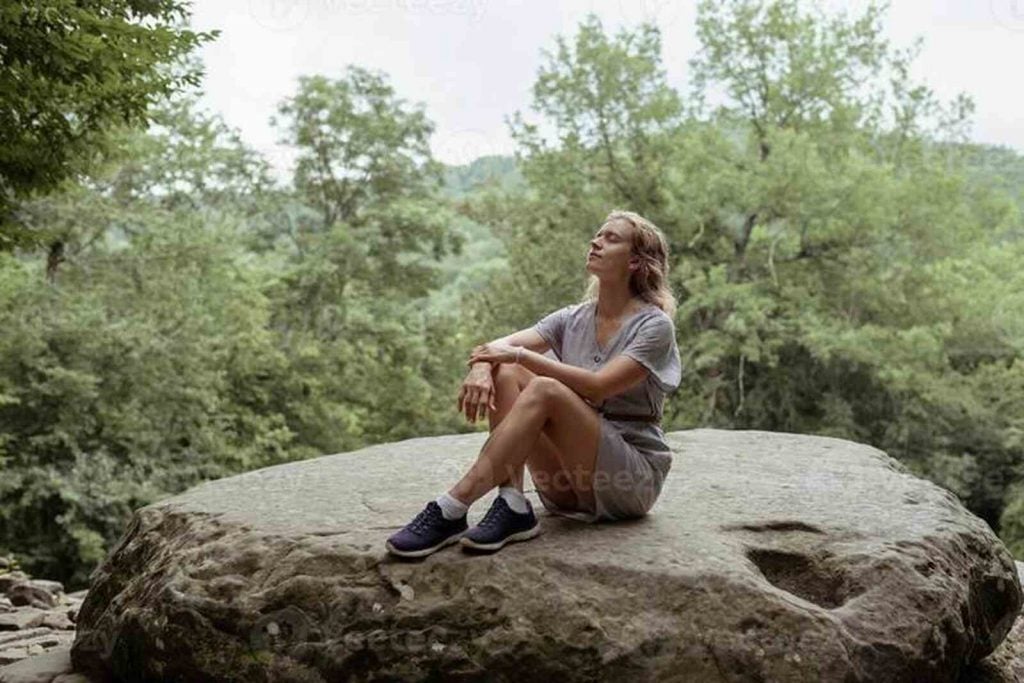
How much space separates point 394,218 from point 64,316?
7.38 metres

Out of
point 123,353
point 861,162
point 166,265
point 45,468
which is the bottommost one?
point 45,468

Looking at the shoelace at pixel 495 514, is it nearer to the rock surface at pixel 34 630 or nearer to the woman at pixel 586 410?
the woman at pixel 586 410

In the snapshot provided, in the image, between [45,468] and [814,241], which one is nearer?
[45,468]

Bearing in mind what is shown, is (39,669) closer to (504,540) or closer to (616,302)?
(504,540)

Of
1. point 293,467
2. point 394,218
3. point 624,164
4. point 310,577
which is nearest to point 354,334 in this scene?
point 394,218

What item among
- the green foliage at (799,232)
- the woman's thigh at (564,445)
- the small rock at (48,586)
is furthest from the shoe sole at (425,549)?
the green foliage at (799,232)

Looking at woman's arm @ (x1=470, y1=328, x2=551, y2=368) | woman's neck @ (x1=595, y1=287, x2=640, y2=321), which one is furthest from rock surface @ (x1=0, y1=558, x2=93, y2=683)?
woman's neck @ (x1=595, y1=287, x2=640, y2=321)

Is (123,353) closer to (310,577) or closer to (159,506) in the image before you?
(159,506)

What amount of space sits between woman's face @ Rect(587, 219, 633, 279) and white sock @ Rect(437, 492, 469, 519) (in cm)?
115

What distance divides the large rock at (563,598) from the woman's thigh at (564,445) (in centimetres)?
17

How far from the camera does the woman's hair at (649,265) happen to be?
177 inches

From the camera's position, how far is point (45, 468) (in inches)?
557

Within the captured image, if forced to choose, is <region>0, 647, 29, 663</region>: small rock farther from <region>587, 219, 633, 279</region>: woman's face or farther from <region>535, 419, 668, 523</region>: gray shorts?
<region>587, 219, 633, 279</region>: woman's face

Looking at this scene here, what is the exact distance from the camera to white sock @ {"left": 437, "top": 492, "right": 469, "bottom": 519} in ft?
14.0
